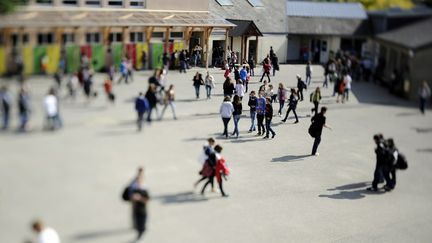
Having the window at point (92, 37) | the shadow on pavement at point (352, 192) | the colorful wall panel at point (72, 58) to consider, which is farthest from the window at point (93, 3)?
the shadow on pavement at point (352, 192)

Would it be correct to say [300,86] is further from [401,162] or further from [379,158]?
[401,162]

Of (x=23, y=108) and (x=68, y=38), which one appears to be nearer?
(x=23, y=108)

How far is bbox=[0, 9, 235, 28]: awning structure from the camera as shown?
3.51 m

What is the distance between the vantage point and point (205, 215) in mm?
5254

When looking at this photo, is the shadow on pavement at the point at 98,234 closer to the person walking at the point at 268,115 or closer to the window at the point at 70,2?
the window at the point at 70,2

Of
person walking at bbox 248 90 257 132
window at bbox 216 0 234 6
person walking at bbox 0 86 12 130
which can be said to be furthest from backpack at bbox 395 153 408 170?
person walking at bbox 0 86 12 130

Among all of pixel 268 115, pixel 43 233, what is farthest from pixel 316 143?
pixel 43 233

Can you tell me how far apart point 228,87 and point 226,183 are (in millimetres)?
864

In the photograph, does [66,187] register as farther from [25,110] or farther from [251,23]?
[251,23]

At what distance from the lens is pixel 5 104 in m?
3.36

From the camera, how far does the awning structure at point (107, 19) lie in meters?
3.51

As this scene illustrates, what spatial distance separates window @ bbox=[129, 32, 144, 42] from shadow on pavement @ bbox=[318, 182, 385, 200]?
318 centimetres

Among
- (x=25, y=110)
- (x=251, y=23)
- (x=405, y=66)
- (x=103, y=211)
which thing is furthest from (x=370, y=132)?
(x=25, y=110)

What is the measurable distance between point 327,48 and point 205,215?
2.86 metres
